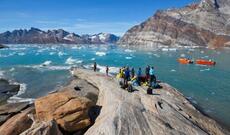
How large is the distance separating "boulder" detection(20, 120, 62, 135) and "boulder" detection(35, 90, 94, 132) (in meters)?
1.40

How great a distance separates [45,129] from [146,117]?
21.1ft

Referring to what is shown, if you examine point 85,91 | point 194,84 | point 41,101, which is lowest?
point 194,84

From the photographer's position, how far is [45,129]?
59.1 ft

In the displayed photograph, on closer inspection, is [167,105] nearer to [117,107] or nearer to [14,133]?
[117,107]

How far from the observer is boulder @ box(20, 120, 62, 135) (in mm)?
17609

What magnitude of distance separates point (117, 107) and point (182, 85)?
35.2 metres

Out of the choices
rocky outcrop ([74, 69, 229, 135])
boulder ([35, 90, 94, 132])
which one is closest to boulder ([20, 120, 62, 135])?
boulder ([35, 90, 94, 132])

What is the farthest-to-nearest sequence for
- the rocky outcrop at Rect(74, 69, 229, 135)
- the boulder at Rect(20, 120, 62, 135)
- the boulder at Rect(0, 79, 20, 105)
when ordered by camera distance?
the boulder at Rect(0, 79, 20, 105), the rocky outcrop at Rect(74, 69, 229, 135), the boulder at Rect(20, 120, 62, 135)

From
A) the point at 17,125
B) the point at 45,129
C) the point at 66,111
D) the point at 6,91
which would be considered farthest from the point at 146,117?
the point at 6,91

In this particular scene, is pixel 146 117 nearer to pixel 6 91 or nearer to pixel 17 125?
pixel 17 125

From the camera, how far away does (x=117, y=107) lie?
21.6 meters

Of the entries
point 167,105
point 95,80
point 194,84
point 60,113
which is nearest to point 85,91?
point 95,80

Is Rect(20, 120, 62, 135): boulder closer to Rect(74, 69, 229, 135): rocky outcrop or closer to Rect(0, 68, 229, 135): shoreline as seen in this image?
Rect(0, 68, 229, 135): shoreline

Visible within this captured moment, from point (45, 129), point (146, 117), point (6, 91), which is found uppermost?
point (45, 129)
